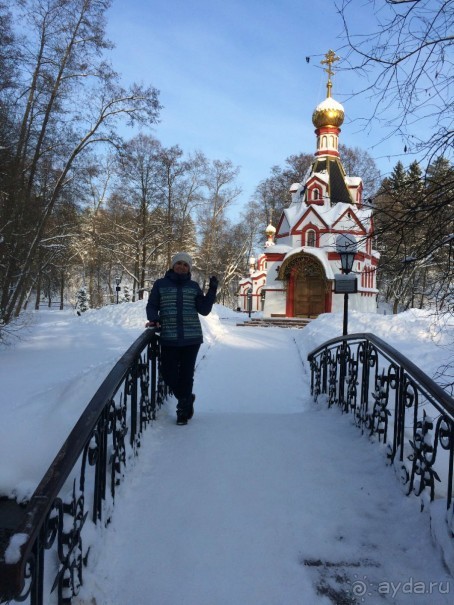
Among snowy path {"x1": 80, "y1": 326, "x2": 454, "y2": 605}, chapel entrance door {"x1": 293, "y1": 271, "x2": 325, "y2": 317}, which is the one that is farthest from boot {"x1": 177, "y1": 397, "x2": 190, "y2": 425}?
chapel entrance door {"x1": 293, "y1": 271, "x2": 325, "y2": 317}

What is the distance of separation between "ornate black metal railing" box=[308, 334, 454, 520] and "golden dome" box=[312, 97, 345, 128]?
22.4m

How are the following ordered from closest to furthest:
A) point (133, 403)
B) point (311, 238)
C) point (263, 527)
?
point (263, 527)
point (133, 403)
point (311, 238)

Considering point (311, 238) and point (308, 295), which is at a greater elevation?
point (311, 238)

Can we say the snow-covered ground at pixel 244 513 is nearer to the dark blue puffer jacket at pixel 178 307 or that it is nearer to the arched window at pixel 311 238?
the dark blue puffer jacket at pixel 178 307

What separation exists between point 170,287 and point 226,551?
2.55m

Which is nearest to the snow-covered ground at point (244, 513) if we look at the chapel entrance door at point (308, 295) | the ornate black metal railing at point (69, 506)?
the ornate black metal railing at point (69, 506)

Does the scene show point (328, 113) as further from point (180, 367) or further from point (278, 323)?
point (180, 367)

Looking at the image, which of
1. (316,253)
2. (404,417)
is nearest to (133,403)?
(404,417)

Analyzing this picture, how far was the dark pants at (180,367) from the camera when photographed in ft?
14.4

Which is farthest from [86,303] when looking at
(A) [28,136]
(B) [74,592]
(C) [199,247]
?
(B) [74,592]

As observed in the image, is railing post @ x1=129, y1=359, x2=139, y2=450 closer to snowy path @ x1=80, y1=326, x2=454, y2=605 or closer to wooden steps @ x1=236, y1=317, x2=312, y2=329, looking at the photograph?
snowy path @ x1=80, y1=326, x2=454, y2=605

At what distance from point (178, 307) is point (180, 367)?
598mm

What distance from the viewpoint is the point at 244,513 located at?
9.07ft

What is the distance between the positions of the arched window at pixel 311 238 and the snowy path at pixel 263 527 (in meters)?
20.4
